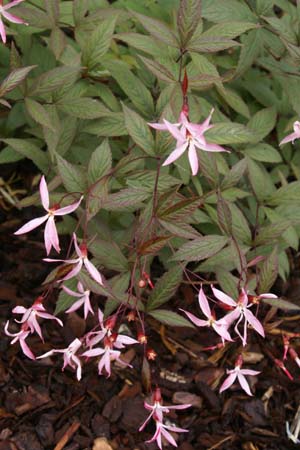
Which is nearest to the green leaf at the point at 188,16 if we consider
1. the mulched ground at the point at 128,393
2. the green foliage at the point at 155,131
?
the green foliage at the point at 155,131

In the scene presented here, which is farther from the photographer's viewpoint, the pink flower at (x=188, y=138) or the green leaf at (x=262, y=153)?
the green leaf at (x=262, y=153)

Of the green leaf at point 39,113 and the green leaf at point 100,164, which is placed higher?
the green leaf at point 39,113

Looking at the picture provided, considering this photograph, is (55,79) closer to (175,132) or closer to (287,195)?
(175,132)

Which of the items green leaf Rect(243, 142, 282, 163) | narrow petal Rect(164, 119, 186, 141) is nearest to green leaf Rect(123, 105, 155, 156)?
narrow petal Rect(164, 119, 186, 141)

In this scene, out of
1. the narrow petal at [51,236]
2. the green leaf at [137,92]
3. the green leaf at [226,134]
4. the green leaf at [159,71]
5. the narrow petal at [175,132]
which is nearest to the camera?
the narrow petal at [175,132]

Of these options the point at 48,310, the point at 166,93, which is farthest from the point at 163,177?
the point at 48,310

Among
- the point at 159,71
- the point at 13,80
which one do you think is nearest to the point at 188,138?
the point at 159,71

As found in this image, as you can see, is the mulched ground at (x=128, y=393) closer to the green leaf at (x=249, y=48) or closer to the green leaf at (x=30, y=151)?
the green leaf at (x=30, y=151)
